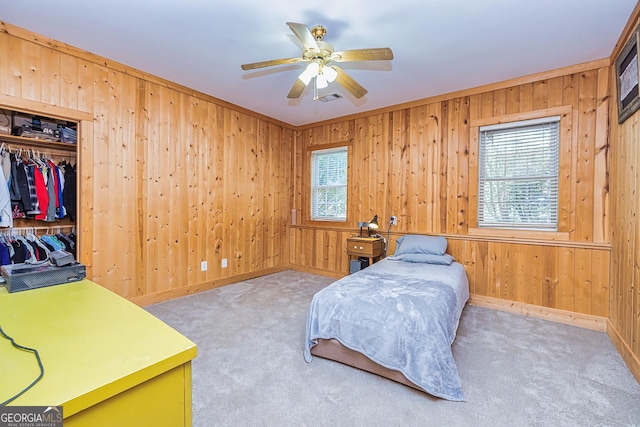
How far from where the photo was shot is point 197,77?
11.2 feet

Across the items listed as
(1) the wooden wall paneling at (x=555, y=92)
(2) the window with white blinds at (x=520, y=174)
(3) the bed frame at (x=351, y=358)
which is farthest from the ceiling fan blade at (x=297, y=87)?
(1) the wooden wall paneling at (x=555, y=92)

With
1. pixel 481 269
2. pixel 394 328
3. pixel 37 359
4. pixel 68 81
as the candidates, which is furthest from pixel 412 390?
pixel 68 81

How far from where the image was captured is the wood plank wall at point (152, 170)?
2.78 metres

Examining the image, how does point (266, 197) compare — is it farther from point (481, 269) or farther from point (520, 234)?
point (520, 234)

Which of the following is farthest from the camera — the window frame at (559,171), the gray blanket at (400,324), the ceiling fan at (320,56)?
the window frame at (559,171)

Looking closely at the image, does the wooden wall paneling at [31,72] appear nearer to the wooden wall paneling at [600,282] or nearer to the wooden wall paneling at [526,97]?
the wooden wall paneling at [526,97]

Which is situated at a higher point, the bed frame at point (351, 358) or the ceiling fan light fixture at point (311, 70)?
the ceiling fan light fixture at point (311, 70)

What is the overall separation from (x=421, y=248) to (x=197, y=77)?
3303 millimetres

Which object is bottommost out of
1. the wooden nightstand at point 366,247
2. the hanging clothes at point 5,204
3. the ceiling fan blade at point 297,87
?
the wooden nightstand at point 366,247

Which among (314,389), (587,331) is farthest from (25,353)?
A: (587,331)

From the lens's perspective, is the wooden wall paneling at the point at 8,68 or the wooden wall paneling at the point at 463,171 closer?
the wooden wall paneling at the point at 8,68

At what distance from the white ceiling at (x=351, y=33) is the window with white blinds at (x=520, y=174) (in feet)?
2.06

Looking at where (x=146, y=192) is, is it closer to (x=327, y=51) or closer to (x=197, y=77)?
(x=197, y=77)

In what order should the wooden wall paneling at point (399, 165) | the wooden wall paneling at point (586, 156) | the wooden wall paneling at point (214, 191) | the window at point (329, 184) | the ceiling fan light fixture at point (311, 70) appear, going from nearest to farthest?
1. the ceiling fan light fixture at point (311, 70)
2. the wooden wall paneling at point (586, 156)
3. the wooden wall paneling at point (214, 191)
4. the wooden wall paneling at point (399, 165)
5. the window at point (329, 184)
